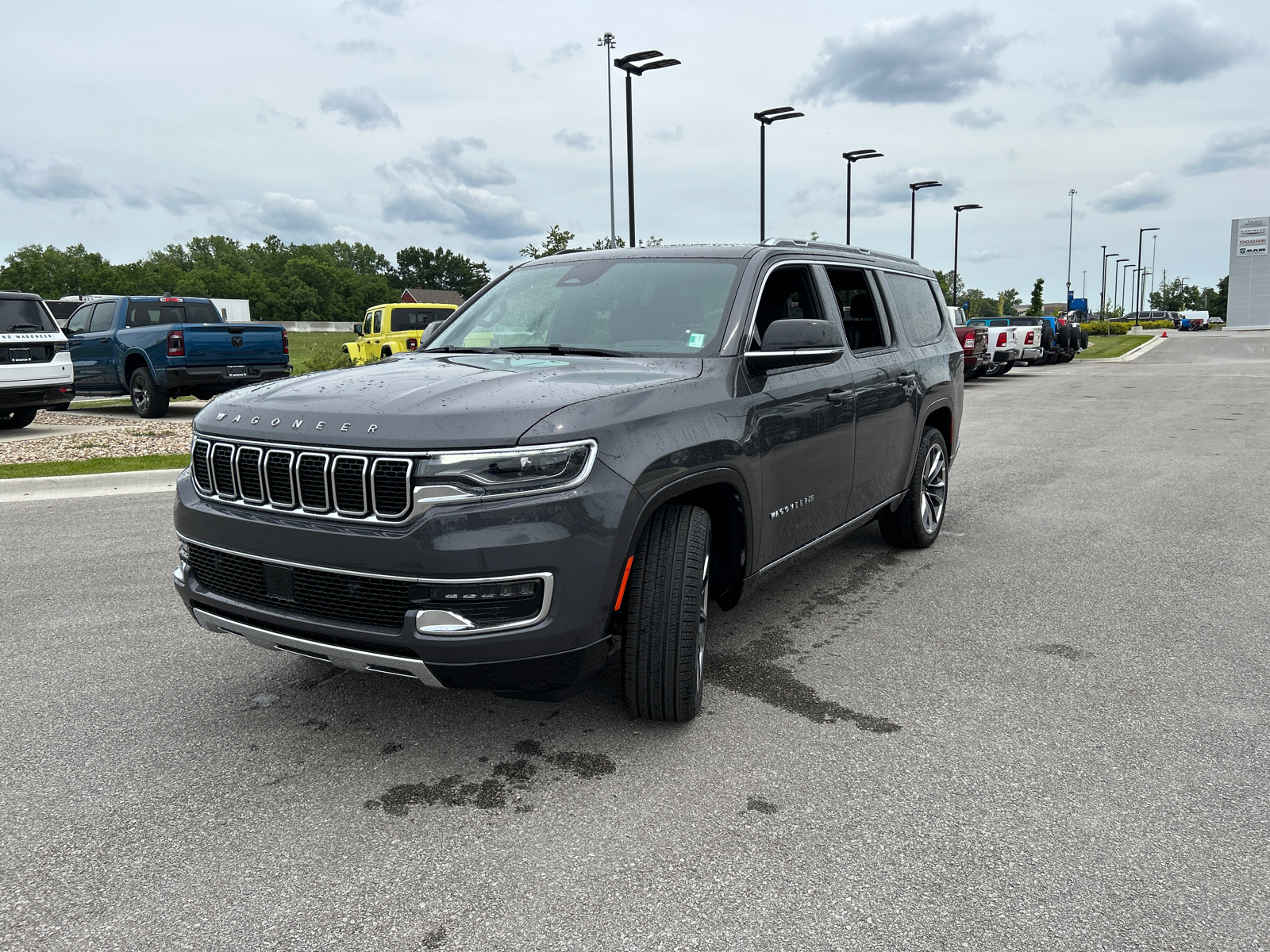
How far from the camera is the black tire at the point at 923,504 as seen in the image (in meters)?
6.24

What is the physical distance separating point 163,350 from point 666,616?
1335 centimetres

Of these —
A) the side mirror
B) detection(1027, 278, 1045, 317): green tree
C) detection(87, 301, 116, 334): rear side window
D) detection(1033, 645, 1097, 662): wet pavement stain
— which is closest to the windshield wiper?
the side mirror

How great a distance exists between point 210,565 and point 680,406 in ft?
5.73

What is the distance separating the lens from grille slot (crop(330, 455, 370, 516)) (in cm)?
305

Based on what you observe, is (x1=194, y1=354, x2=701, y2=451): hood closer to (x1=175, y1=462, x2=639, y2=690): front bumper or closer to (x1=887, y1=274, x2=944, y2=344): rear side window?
(x1=175, y1=462, x2=639, y2=690): front bumper

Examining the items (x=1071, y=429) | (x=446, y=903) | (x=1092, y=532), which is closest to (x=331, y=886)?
(x=446, y=903)

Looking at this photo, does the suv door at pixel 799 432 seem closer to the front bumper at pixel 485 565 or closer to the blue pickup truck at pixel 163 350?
the front bumper at pixel 485 565

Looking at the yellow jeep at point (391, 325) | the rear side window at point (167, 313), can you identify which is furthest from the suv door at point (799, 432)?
the yellow jeep at point (391, 325)

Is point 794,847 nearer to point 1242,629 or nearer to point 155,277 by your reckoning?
point 1242,629

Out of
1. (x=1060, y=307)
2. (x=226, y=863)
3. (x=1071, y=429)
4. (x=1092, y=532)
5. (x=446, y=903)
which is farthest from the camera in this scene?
(x=1060, y=307)

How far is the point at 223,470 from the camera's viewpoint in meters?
3.42

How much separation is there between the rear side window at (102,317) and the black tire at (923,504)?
13.8m

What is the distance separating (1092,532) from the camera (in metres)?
7.02

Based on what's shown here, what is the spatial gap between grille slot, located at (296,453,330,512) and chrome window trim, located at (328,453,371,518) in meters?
0.02
